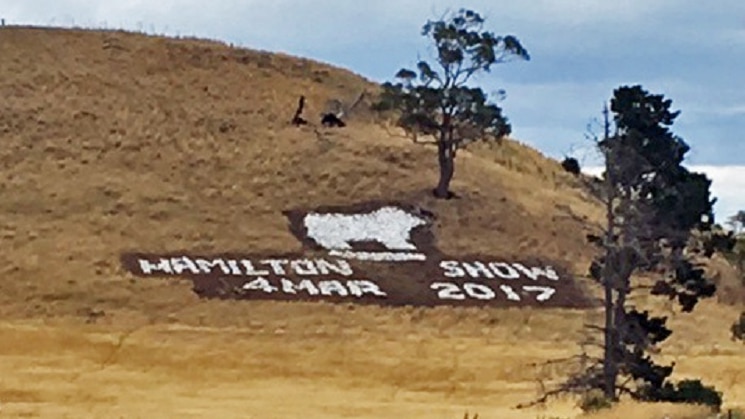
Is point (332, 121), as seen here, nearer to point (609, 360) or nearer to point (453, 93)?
point (453, 93)

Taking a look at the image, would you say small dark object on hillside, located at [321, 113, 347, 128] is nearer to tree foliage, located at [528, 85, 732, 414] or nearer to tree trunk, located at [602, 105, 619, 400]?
tree foliage, located at [528, 85, 732, 414]

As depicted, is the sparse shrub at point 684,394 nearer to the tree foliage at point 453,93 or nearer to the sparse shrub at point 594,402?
the sparse shrub at point 594,402

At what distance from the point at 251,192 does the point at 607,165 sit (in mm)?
43291

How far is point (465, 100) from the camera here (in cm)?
7100

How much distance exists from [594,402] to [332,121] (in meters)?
53.0

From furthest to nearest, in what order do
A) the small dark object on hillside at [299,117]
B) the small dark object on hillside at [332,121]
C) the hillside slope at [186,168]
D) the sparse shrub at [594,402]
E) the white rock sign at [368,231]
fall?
the small dark object on hillside at [299,117] < the small dark object on hillside at [332,121] < the hillside slope at [186,168] < the white rock sign at [368,231] < the sparse shrub at [594,402]

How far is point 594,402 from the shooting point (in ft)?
106

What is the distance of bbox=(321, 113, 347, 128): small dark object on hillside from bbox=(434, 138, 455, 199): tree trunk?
10.9 m

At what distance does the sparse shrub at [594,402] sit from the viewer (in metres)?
31.1

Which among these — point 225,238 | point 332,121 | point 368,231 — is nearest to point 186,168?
point 332,121

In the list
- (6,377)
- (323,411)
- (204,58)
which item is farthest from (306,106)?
(323,411)

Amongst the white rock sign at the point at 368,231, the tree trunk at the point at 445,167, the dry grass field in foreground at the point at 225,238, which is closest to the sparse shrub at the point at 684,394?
the dry grass field in foreground at the point at 225,238

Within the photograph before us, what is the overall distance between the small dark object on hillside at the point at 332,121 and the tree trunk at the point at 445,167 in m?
10.9

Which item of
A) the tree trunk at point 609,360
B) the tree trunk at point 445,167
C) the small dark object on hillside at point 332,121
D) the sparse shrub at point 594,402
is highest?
the small dark object on hillside at point 332,121
